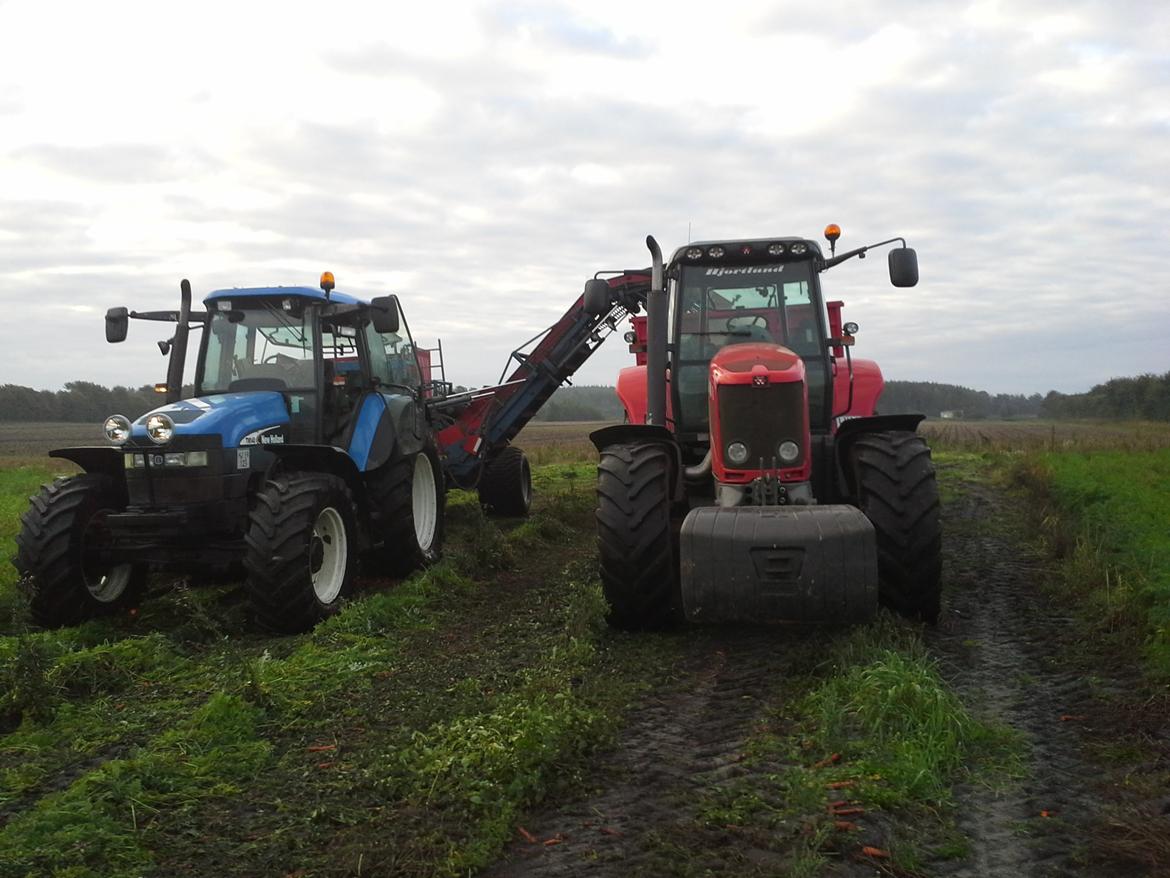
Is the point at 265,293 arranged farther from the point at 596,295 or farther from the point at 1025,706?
the point at 1025,706

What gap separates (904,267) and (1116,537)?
3830mm

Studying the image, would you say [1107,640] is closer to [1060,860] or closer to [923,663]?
[923,663]

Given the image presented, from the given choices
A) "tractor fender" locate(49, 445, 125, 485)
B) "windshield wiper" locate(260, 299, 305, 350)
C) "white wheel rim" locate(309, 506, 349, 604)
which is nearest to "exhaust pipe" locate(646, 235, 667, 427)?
"white wheel rim" locate(309, 506, 349, 604)

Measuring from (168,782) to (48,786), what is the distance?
535 mm

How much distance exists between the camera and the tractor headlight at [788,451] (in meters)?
6.07

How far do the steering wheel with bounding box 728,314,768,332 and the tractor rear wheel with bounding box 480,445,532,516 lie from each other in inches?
203

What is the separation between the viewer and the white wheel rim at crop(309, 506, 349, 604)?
22.4 feet

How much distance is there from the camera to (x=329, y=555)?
23.1 ft

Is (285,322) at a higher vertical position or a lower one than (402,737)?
higher

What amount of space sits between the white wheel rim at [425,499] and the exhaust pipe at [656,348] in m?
3.12

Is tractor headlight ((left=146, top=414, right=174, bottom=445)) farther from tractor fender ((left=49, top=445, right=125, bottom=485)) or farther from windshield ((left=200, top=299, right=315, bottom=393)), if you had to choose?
windshield ((left=200, top=299, right=315, bottom=393))

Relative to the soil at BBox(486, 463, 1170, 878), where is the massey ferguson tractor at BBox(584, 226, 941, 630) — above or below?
above

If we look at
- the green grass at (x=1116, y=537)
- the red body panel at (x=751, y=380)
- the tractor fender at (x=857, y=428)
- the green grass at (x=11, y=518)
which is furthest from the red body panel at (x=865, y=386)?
the green grass at (x=11, y=518)

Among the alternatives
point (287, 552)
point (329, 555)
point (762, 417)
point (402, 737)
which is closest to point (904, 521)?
point (762, 417)
